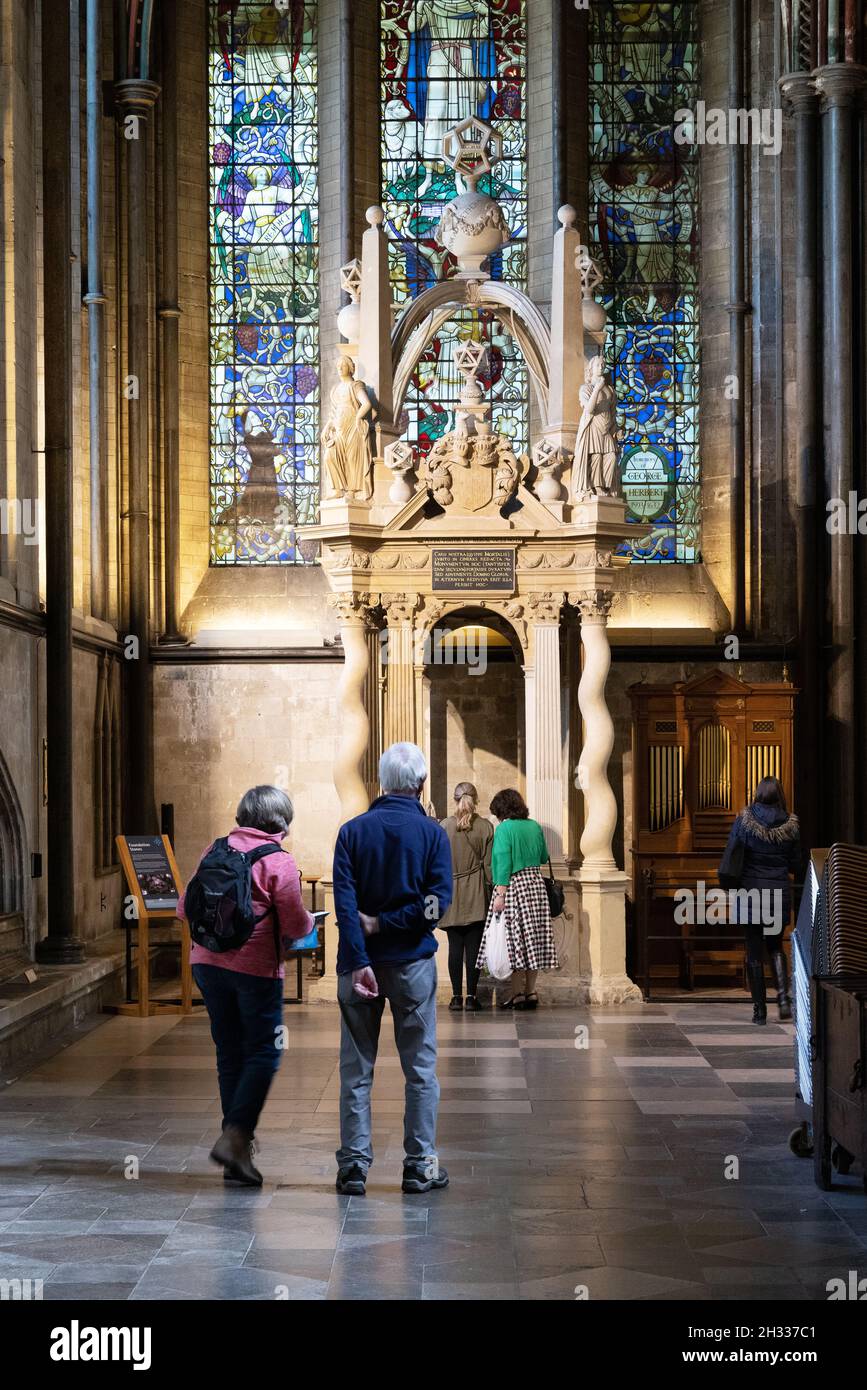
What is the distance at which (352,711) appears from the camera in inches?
560

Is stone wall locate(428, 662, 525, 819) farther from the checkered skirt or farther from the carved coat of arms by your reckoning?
the checkered skirt

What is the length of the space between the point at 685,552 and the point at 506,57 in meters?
5.20

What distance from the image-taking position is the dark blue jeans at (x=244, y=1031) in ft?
24.3

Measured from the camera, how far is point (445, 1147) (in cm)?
841

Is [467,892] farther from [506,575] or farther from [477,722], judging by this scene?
[477,722]

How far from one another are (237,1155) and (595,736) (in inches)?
276

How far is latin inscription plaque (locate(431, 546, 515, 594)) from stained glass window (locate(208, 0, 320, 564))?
4.70 metres

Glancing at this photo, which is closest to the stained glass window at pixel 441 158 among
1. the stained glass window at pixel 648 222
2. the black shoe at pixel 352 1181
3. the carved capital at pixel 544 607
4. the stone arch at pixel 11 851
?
the stained glass window at pixel 648 222

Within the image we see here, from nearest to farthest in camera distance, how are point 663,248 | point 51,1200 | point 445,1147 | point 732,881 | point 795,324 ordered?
point 51,1200 → point 445,1147 → point 732,881 → point 795,324 → point 663,248

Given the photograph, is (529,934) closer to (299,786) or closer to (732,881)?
(732,881)

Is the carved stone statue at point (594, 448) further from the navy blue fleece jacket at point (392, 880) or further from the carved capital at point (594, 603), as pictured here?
the navy blue fleece jacket at point (392, 880)

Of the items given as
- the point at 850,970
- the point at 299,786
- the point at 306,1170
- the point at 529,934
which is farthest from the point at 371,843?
the point at 299,786

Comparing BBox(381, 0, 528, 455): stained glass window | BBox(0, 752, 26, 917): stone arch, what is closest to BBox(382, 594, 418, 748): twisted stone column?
BBox(0, 752, 26, 917): stone arch

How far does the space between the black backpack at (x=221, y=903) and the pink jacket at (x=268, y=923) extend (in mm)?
65
